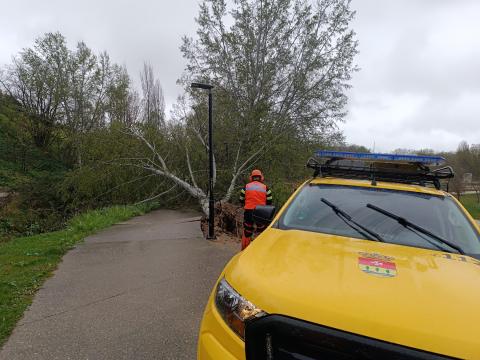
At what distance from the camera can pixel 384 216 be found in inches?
122

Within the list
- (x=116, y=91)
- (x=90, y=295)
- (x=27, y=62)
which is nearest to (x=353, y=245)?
(x=90, y=295)

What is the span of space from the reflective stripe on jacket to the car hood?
473 centimetres

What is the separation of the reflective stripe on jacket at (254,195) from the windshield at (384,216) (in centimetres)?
375

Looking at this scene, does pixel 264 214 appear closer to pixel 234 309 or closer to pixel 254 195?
pixel 234 309

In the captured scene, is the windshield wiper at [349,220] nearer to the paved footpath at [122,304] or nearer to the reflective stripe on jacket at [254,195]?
the paved footpath at [122,304]

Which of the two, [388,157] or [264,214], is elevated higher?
[388,157]

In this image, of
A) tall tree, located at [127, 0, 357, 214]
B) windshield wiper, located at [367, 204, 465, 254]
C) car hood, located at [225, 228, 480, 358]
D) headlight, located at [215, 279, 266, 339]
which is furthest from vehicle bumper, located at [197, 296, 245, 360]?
tall tree, located at [127, 0, 357, 214]

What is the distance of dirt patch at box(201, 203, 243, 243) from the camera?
31.0ft

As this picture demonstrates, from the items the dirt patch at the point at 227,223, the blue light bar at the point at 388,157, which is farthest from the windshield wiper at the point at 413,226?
the dirt patch at the point at 227,223

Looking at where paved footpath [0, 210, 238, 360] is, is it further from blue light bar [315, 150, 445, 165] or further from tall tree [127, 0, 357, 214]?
tall tree [127, 0, 357, 214]

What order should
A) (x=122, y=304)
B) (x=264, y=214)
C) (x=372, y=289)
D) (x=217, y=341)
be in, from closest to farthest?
(x=372, y=289)
(x=217, y=341)
(x=264, y=214)
(x=122, y=304)

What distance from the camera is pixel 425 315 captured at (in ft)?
5.64

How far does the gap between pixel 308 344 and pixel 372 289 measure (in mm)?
461

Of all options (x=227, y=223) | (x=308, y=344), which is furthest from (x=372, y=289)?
(x=227, y=223)
